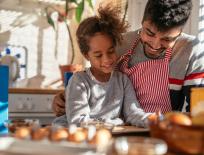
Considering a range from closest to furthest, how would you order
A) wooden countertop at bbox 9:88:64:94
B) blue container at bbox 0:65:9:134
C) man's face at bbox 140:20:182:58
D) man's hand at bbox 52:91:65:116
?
man's face at bbox 140:20:182:58, man's hand at bbox 52:91:65:116, blue container at bbox 0:65:9:134, wooden countertop at bbox 9:88:64:94

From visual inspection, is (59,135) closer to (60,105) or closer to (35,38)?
(60,105)

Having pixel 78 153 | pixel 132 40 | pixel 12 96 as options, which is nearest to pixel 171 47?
pixel 132 40

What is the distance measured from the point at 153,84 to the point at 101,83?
0.71 feet

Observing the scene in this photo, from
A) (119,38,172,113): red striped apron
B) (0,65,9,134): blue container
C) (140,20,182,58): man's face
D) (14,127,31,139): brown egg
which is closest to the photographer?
(14,127,31,139): brown egg

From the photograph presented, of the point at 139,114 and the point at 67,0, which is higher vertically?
the point at 67,0

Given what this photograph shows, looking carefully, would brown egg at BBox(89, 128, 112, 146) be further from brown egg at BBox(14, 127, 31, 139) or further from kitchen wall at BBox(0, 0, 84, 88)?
kitchen wall at BBox(0, 0, 84, 88)

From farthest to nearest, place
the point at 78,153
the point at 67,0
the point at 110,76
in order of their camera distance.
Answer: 1. the point at 67,0
2. the point at 110,76
3. the point at 78,153

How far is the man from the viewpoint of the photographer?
1409 mm

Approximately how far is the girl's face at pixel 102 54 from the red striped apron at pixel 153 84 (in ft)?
0.39

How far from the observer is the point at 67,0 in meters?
2.80

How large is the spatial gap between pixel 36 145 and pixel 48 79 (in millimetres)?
2301

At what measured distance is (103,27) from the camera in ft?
5.03

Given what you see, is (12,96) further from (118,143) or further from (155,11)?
(118,143)

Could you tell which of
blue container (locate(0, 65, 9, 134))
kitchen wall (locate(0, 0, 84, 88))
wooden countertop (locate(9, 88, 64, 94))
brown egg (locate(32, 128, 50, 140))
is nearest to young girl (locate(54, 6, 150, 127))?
blue container (locate(0, 65, 9, 134))
